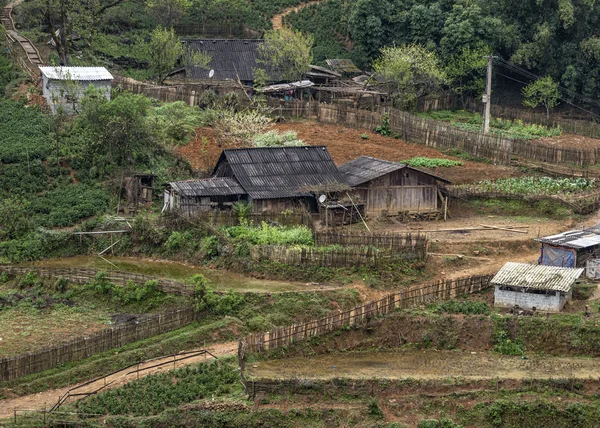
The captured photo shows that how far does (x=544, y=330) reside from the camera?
3838 centimetres

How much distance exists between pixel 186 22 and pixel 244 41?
8.46 metres

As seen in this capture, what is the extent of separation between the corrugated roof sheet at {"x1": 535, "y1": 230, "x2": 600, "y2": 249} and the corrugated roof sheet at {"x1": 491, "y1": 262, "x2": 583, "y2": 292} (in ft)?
4.95

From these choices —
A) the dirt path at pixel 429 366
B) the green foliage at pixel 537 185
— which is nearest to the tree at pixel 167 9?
the green foliage at pixel 537 185

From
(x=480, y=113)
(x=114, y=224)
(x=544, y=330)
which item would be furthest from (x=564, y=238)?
(x=480, y=113)

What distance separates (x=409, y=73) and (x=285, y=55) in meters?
8.30

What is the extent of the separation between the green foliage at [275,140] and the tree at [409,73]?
40.3ft

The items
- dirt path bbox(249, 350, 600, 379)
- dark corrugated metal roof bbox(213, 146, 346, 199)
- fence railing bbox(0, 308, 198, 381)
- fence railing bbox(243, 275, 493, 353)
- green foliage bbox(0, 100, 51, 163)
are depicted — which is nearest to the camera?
fence railing bbox(0, 308, 198, 381)

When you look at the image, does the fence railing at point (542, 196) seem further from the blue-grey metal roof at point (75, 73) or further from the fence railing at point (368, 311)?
the blue-grey metal roof at point (75, 73)

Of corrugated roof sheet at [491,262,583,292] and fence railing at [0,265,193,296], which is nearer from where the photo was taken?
corrugated roof sheet at [491,262,583,292]

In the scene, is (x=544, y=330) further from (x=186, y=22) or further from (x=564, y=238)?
(x=186, y=22)

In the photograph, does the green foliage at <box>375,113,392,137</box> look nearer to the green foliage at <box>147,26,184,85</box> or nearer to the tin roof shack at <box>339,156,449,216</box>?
the tin roof shack at <box>339,156,449,216</box>

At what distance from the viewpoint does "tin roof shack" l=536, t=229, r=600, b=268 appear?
4203 cm

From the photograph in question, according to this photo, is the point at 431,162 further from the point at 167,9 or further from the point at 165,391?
the point at 167,9

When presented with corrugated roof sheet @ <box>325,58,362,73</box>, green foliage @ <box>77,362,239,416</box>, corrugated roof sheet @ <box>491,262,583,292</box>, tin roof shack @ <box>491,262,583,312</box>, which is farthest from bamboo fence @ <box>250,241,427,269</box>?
corrugated roof sheet @ <box>325,58,362,73</box>
